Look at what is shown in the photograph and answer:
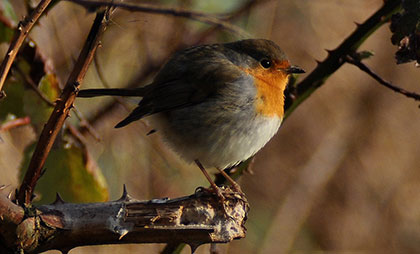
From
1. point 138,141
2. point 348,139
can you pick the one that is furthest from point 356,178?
point 138,141

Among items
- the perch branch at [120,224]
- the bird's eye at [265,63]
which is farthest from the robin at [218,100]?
the perch branch at [120,224]

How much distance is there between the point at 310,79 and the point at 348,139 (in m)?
3.33

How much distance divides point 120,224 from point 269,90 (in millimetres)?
1635

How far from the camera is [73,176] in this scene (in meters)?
3.01

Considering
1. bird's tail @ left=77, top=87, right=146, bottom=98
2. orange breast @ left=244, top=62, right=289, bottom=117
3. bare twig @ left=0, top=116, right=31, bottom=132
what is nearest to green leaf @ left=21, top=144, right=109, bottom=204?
bare twig @ left=0, top=116, right=31, bottom=132

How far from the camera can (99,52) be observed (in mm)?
5289

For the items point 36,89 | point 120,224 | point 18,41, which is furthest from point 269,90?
point 18,41

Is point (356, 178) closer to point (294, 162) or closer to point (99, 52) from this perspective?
point (294, 162)

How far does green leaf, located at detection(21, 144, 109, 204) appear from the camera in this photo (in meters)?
2.98

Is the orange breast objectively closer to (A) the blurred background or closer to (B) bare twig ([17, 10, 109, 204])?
(B) bare twig ([17, 10, 109, 204])

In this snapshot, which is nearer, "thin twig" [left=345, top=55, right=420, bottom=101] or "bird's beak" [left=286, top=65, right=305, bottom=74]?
"thin twig" [left=345, top=55, right=420, bottom=101]

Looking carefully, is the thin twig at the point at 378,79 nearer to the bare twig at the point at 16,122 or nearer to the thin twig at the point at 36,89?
the thin twig at the point at 36,89

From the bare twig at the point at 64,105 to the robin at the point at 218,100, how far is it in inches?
44.8

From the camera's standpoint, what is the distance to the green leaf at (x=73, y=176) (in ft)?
9.78
